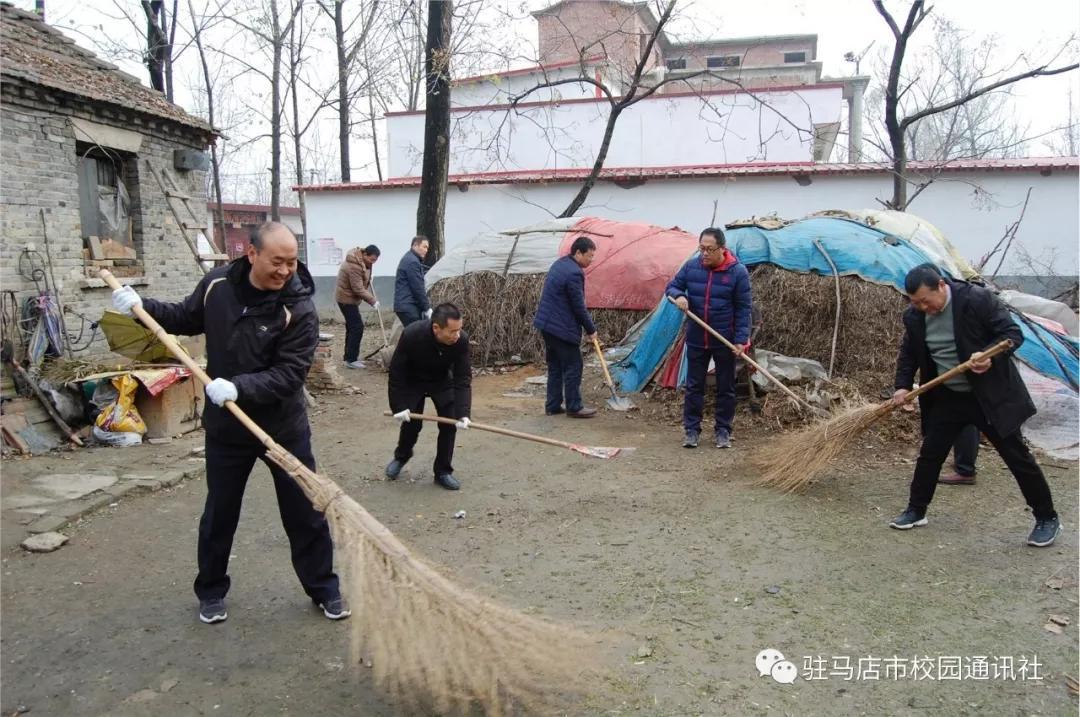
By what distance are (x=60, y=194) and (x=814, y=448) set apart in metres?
7.80

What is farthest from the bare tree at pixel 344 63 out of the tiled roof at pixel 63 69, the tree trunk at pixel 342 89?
the tiled roof at pixel 63 69

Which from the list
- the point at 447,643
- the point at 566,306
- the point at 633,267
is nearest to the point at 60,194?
the point at 566,306

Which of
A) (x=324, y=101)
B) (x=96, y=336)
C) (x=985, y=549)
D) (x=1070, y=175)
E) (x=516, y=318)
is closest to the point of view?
(x=985, y=549)

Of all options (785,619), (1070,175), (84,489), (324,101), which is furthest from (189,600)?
(324,101)

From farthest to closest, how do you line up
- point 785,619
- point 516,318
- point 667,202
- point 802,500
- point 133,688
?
1. point 667,202
2. point 516,318
3. point 802,500
4. point 785,619
5. point 133,688

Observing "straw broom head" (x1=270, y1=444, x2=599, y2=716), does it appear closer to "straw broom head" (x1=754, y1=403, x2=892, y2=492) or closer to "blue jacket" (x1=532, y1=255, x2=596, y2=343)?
"straw broom head" (x1=754, y1=403, x2=892, y2=492)

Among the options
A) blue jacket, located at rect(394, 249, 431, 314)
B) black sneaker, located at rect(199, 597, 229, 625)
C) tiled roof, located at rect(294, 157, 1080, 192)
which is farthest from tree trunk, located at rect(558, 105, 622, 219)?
black sneaker, located at rect(199, 597, 229, 625)

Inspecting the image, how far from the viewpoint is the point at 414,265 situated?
10.0m

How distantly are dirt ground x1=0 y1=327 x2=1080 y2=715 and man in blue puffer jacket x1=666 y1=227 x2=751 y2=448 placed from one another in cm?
44

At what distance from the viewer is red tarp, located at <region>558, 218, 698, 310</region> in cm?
1085

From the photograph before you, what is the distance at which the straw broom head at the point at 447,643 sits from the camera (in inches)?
108

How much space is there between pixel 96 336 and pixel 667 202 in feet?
39.1

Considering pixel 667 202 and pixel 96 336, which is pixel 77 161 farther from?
pixel 667 202

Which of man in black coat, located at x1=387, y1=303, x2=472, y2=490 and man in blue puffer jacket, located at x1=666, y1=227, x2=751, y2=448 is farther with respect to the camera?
man in blue puffer jacket, located at x1=666, y1=227, x2=751, y2=448
